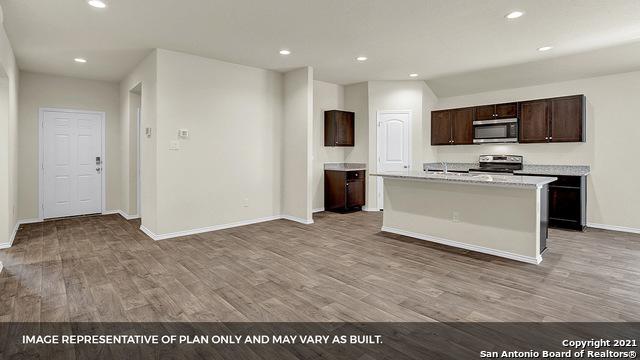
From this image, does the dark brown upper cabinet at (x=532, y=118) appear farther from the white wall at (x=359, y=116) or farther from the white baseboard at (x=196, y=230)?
the white baseboard at (x=196, y=230)

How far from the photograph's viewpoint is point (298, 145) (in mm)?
5922

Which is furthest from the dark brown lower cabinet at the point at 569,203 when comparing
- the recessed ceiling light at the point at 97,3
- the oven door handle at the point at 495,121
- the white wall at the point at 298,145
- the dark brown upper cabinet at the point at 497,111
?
the recessed ceiling light at the point at 97,3

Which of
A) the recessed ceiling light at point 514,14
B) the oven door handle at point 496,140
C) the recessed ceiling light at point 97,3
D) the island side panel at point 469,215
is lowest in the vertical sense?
the island side panel at point 469,215

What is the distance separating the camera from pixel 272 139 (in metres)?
6.08

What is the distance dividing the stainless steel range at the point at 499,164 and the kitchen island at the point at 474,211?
2034mm

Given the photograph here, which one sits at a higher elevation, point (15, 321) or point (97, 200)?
point (97, 200)

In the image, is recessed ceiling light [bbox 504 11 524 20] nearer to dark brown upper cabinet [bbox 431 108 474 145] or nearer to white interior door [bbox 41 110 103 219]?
dark brown upper cabinet [bbox 431 108 474 145]

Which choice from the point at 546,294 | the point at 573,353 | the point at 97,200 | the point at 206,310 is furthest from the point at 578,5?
the point at 97,200

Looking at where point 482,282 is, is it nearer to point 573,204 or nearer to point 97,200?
point 573,204

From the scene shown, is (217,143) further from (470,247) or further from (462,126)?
(462,126)

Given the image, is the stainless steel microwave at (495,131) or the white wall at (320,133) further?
the white wall at (320,133)

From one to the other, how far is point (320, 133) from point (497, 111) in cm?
334

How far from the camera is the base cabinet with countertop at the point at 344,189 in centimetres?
668

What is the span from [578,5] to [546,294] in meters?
2.77
